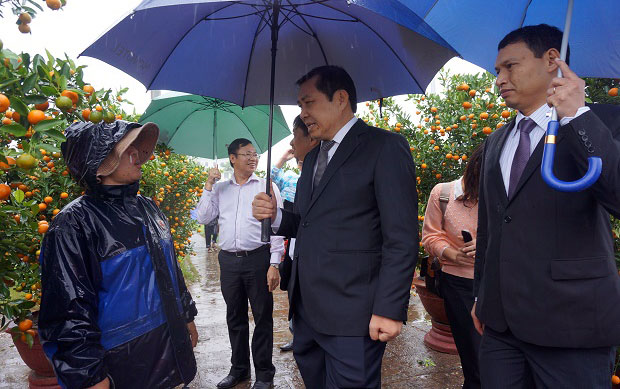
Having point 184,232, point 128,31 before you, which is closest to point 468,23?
point 128,31

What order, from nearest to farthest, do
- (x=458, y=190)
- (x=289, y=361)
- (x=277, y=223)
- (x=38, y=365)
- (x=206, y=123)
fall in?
(x=277, y=223)
(x=458, y=190)
(x=38, y=365)
(x=289, y=361)
(x=206, y=123)

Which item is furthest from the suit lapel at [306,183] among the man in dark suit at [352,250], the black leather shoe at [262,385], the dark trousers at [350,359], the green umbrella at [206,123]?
the green umbrella at [206,123]

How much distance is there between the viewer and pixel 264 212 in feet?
7.51

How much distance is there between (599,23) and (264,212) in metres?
1.78

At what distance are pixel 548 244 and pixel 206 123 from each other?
12.9 feet

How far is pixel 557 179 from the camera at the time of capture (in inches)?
57.4

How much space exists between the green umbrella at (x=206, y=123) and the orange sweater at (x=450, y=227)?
2111mm

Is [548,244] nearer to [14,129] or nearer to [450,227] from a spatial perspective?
[450,227]

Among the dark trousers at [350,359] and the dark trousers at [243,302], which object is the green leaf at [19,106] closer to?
the dark trousers at [350,359]

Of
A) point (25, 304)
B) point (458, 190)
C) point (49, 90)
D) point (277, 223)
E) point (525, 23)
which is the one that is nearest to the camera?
point (49, 90)

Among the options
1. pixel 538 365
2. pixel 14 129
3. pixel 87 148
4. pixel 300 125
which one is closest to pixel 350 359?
pixel 538 365

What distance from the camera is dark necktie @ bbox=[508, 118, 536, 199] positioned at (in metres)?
1.78

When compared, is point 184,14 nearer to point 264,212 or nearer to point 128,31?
point 128,31

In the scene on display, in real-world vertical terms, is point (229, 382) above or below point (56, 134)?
below
